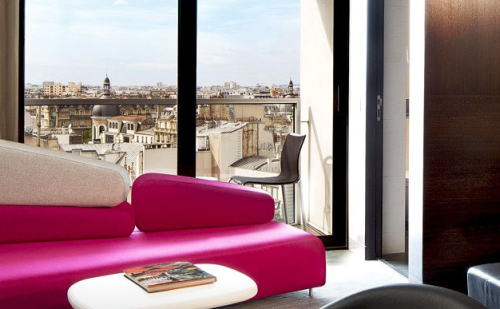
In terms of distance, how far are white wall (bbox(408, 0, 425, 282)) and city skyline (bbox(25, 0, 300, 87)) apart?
3.62 feet

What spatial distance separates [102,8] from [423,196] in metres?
2.18

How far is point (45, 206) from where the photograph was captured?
2959 millimetres

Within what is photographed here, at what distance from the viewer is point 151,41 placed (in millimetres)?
4020

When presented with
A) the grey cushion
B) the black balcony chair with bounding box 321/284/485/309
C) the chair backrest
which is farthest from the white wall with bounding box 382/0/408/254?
the black balcony chair with bounding box 321/284/485/309

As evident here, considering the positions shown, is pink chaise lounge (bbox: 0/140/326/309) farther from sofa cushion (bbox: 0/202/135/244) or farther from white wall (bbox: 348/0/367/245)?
white wall (bbox: 348/0/367/245)

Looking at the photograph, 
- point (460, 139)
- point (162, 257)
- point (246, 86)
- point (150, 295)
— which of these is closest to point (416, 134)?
point (460, 139)

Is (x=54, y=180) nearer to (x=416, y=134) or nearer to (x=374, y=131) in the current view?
(x=416, y=134)

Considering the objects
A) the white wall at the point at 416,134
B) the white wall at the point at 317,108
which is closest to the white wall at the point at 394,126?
the white wall at the point at 317,108

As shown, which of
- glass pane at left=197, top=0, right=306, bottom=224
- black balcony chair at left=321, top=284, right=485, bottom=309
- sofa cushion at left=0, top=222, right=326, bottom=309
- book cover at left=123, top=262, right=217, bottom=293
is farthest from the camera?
glass pane at left=197, top=0, right=306, bottom=224

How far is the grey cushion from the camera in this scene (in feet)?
8.19

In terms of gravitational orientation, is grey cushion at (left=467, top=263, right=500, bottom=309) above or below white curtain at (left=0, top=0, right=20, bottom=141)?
below

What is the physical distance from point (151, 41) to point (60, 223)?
1493 mm

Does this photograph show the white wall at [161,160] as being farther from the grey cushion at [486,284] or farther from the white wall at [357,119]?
the grey cushion at [486,284]

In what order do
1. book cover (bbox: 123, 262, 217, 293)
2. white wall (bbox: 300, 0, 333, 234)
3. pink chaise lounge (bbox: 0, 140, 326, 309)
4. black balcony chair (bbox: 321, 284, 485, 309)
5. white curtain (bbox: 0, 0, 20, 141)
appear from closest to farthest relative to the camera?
black balcony chair (bbox: 321, 284, 485, 309) → book cover (bbox: 123, 262, 217, 293) → pink chaise lounge (bbox: 0, 140, 326, 309) → white curtain (bbox: 0, 0, 20, 141) → white wall (bbox: 300, 0, 333, 234)
